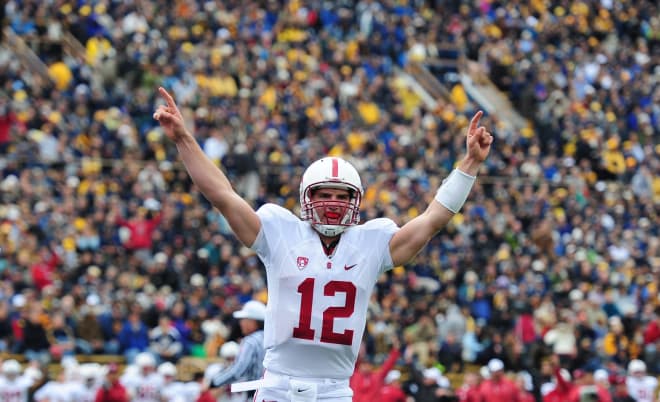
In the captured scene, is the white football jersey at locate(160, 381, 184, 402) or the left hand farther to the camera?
the white football jersey at locate(160, 381, 184, 402)

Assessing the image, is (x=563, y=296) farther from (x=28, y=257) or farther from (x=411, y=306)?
(x=28, y=257)

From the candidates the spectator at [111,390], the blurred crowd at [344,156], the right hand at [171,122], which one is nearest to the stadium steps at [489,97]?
the blurred crowd at [344,156]

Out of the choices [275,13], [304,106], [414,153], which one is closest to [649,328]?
[414,153]

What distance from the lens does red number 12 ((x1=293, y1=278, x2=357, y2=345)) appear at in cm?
570

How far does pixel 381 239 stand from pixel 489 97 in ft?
60.2

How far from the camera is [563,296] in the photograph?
714 inches

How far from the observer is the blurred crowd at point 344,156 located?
16297mm

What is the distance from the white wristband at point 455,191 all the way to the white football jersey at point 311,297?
37 centimetres

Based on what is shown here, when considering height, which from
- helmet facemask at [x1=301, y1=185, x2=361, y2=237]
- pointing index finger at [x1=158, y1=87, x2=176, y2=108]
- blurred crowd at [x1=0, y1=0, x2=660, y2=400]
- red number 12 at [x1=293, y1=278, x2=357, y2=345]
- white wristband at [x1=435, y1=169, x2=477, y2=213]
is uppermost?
blurred crowd at [x1=0, y1=0, x2=660, y2=400]

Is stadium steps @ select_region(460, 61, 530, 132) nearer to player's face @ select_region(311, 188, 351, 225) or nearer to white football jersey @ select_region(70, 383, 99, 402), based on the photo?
white football jersey @ select_region(70, 383, 99, 402)

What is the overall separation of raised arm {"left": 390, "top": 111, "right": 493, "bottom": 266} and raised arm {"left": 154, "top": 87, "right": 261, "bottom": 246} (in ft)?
2.13

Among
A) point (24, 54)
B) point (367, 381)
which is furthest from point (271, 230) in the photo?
point (24, 54)

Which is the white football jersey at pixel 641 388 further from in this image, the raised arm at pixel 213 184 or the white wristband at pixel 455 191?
the raised arm at pixel 213 184

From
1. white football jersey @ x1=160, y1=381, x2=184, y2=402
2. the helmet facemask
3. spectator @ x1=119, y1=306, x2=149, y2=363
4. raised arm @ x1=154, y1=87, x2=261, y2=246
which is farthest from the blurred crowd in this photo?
raised arm @ x1=154, y1=87, x2=261, y2=246
